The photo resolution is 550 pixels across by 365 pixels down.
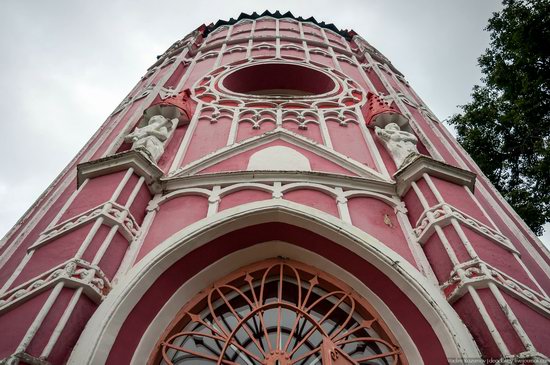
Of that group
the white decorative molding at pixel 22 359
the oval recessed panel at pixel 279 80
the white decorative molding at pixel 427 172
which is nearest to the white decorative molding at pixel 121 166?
the white decorative molding at pixel 22 359

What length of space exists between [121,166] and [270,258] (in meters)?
2.07

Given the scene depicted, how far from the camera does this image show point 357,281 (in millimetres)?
5102

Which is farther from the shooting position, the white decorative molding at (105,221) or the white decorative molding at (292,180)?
the white decorative molding at (292,180)

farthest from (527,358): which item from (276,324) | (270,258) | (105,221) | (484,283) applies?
(105,221)

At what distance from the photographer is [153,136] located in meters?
6.96

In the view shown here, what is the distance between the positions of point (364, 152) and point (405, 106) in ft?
9.54

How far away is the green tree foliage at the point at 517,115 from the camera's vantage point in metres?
10.8

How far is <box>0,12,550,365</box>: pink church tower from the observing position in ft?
13.3

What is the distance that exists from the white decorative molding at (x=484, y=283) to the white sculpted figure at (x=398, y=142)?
2.08m

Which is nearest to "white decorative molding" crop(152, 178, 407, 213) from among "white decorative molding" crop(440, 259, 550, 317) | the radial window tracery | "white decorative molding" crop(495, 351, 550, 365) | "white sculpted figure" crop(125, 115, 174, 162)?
"white sculpted figure" crop(125, 115, 174, 162)

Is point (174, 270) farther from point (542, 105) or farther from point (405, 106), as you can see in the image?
point (542, 105)

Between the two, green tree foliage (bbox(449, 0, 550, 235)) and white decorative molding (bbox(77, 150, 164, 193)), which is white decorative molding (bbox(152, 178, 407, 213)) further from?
green tree foliage (bbox(449, 0, 550, 235))

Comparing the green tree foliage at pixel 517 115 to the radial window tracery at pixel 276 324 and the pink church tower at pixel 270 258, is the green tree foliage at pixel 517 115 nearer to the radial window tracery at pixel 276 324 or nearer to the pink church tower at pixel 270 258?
the pink church tower at pixel 270 258

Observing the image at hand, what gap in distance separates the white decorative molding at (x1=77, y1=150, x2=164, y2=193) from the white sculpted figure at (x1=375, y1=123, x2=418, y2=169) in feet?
10.3
